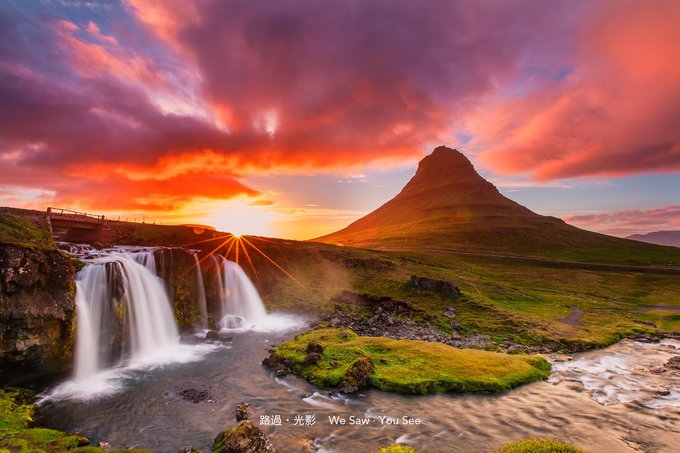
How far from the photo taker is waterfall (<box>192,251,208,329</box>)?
4766 cm

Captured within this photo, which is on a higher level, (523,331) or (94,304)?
(94,304)

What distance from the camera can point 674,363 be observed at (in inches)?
1296

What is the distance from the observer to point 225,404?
77.6 ft

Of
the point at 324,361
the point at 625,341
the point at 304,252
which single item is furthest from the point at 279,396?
the point at 304,252

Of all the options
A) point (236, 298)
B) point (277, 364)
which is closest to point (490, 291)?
point (236, 298)

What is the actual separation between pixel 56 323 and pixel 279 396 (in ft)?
62.9

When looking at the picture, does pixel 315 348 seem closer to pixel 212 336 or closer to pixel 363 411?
pixel 363 411

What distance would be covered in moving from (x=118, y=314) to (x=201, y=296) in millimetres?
15546

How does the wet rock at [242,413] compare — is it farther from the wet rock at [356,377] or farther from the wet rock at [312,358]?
the wet rock at [312,358]

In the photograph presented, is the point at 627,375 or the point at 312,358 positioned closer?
the point at 312,358

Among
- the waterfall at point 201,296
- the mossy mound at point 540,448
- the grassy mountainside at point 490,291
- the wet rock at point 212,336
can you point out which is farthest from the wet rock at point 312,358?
the waterfall at point 201,296

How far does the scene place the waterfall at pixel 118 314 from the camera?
1201 inches

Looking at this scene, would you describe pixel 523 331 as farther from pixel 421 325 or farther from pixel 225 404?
pixel 225 404

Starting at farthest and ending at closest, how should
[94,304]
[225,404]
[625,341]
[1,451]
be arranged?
[625,341]
[94,304]
[225,404]
[1,451]
